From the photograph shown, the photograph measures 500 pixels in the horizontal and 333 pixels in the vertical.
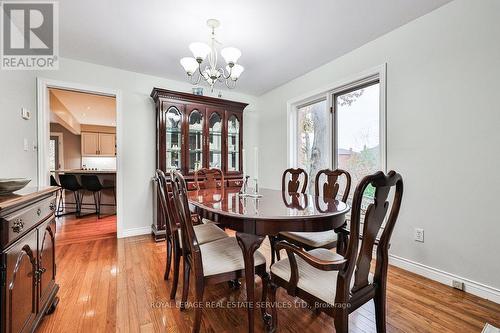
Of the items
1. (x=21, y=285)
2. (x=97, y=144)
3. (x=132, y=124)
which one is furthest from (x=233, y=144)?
(x=97, y=144)

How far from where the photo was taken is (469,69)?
73.3 inches

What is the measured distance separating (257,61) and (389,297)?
116 inches

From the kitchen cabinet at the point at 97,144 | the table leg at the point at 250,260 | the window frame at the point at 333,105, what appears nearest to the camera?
the table leg at the point at 250,260

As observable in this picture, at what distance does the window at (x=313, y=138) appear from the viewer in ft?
10.9

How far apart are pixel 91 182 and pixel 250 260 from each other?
4227 millimetres

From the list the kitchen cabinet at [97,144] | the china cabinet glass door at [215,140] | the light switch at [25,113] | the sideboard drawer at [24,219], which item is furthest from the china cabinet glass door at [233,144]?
the kitchen cabinet at [97,144]

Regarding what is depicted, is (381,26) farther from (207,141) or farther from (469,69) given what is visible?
(207,141)

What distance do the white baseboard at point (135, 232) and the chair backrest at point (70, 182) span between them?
1.91 meters

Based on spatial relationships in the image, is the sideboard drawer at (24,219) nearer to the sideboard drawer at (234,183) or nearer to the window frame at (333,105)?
the sideboard drawer at (234,183)

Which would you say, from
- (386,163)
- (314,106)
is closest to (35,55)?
(314,106)

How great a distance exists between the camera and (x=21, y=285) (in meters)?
1.15

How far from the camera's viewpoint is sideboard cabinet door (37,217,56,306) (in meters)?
1.41

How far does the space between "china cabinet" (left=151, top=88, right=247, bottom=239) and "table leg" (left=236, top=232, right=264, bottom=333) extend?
223 cm

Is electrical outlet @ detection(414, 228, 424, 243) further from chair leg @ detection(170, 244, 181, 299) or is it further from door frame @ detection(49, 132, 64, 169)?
door frame @ detection(49, 132, 64, 169)
